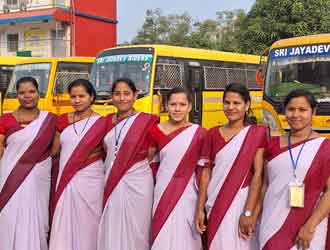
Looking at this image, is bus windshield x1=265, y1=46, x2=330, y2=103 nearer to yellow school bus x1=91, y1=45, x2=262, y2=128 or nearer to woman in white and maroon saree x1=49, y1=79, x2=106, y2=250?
yellow school bus x1=91, y1=45, x2=262, y2=128

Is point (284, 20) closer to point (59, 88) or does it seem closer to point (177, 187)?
point (59, 88)

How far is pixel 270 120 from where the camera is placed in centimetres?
771

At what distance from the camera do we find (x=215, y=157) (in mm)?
3373

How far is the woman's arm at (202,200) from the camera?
11.2ft

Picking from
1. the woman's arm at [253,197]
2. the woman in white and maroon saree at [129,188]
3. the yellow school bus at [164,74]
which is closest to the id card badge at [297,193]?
the woman's arm at [253,197]

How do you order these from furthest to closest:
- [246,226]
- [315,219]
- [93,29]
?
[93,29]
[246,226]
[315,219]

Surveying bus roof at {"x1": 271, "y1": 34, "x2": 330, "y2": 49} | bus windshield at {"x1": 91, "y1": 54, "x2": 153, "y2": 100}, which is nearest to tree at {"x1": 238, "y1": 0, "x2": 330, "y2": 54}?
bus windshield at {"x1": 91, "y1": 54, "x2": 153, "y2": 100}

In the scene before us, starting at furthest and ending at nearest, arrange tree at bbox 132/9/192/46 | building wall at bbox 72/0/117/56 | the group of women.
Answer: tree at bbox 132/9/192/46
building wall at bbox 72/0/117/56
the group of women

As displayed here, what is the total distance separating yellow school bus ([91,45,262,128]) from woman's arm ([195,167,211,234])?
6.64m

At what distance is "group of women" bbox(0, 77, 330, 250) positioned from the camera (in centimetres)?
307

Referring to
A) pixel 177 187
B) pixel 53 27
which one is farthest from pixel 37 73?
pixel 53 27

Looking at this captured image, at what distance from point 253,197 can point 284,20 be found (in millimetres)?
13914

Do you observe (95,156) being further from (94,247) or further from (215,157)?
(215,157)

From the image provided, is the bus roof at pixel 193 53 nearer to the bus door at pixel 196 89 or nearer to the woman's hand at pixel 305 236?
the bus door at pixel 196 89
